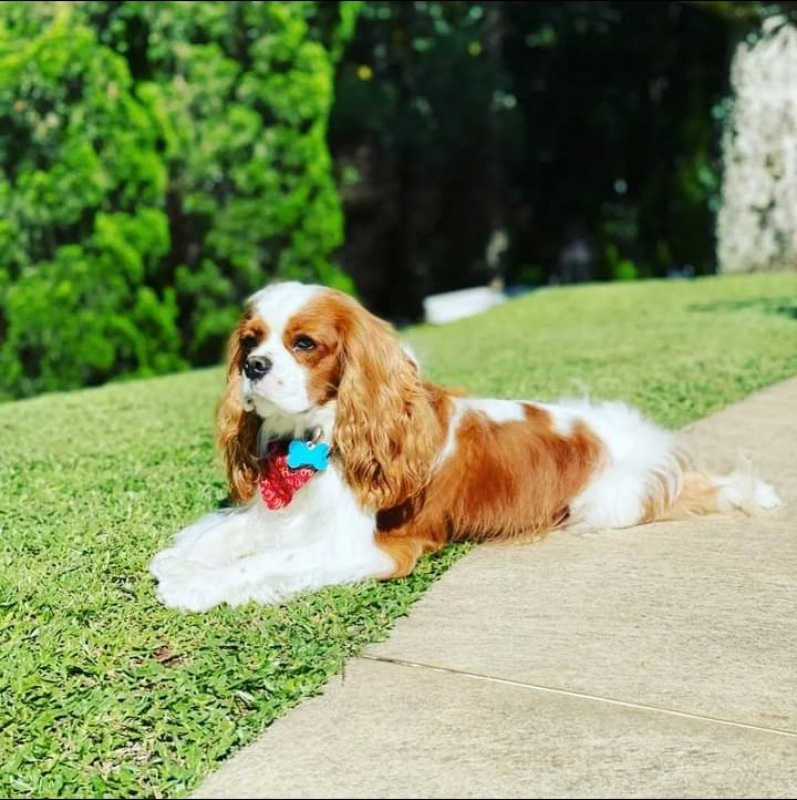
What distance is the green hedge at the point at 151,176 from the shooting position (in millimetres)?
11688

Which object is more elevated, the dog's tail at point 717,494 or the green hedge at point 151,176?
the green hedge at point 151,176

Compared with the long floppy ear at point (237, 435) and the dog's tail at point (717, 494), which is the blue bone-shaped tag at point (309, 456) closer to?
the long floppy ear at point (237, 435)

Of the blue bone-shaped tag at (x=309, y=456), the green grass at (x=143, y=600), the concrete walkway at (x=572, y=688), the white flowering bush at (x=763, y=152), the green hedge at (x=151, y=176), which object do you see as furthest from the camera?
the white flowering bush at (x=763, y=152)

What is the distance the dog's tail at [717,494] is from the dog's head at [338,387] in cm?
128

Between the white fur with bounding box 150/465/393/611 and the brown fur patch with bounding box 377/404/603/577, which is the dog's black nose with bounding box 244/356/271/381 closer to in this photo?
the white fur with bounding box 150/465/393/611

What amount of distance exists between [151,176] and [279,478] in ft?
26.4

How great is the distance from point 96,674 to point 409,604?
43.6 inches

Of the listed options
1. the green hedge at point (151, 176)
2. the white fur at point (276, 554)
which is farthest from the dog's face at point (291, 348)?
the green hedge at point (151, 176)

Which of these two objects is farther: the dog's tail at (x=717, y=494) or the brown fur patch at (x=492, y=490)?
the dog's tail at (x=717, y=494)

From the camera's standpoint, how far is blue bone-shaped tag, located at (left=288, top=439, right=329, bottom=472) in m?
4.69

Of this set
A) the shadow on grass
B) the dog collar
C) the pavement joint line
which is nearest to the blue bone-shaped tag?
the dog collar

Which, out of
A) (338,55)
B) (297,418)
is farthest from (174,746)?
(338,55)

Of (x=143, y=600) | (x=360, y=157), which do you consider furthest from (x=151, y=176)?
(x=143, y=600)

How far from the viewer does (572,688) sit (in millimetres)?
3754
